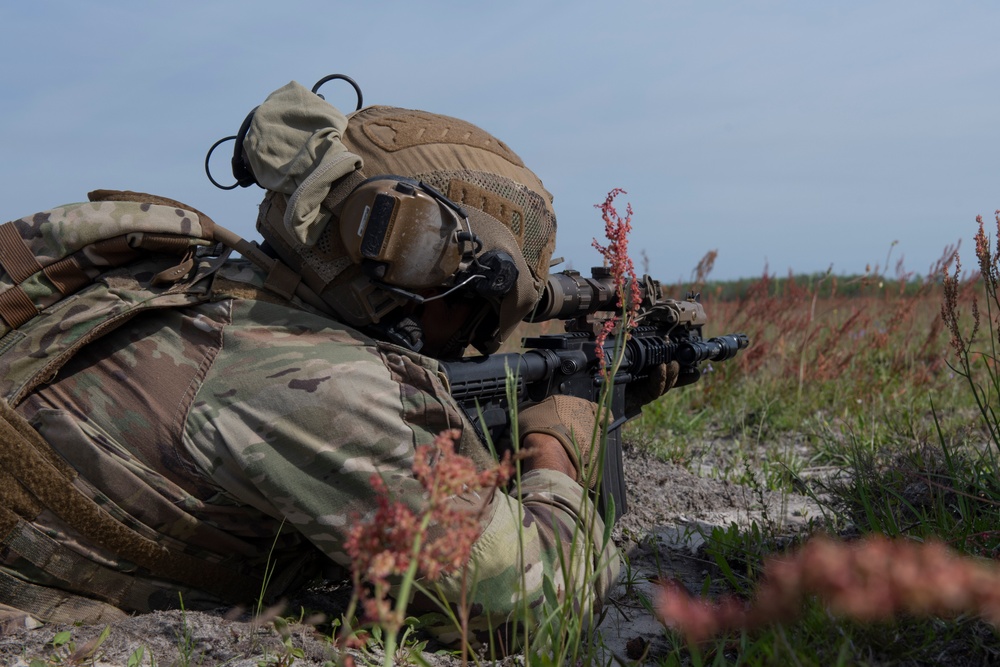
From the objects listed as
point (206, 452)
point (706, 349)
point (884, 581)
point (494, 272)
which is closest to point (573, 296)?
point (494, 272)

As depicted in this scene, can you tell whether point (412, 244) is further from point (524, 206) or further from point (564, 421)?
point (564, 421)

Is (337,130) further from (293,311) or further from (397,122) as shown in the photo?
(293,311)

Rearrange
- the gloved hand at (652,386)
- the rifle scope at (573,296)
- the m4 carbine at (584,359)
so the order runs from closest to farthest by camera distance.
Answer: the m4 carbine at (584,359) → the rifle scope at (573,296) → the gloved hand at (652,386)

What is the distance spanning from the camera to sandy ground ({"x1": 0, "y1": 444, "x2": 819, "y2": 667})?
6.98 ft

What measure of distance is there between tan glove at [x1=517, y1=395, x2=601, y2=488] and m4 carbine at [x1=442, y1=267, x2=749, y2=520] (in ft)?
0.26

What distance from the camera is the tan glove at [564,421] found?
9.32 ft

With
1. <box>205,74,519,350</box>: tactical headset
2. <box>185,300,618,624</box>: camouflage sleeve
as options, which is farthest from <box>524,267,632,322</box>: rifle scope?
<box>185,300,618,624</box>: camouflage sleeve

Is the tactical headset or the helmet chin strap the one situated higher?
the tactical headset

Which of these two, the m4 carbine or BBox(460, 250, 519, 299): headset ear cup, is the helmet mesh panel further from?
the m4 carbine

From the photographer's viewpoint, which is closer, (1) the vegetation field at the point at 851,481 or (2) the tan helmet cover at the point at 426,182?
(1) the vegetation field at the point at 851,481

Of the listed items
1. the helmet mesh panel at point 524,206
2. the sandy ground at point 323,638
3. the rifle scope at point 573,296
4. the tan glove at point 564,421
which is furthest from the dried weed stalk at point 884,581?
the rifle scope at point 573,296

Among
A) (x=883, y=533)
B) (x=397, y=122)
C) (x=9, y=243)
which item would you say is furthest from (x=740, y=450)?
(x=9, y=243)

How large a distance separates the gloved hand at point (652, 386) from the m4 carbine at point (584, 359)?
0.01 m

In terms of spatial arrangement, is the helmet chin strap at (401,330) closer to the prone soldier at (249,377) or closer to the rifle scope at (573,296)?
the prone soldier at (249,377)
